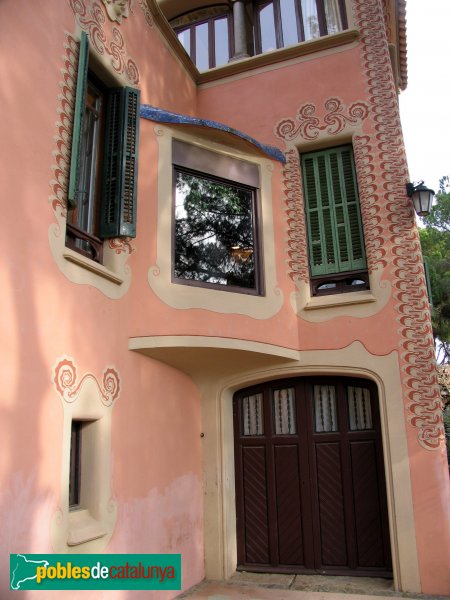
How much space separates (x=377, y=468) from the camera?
21.4 ft

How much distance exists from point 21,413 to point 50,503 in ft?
2.65

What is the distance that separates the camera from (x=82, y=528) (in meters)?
4.56

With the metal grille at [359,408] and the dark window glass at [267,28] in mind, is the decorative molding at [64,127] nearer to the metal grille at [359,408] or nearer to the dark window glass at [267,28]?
the metal grille at [359,408]

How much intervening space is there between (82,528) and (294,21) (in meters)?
8.20

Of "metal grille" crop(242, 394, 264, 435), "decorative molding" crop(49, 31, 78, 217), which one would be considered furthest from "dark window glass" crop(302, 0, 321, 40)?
"metal grille" crop(242, 394, 264, 435)

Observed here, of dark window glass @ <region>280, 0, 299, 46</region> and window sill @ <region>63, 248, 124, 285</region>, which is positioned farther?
dark window glass @ <region>280, 0, 299, 46</region>

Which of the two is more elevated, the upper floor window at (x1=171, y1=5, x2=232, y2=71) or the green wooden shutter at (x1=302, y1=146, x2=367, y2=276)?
the upper floor window at (x1=171, y1=5, x2=232, y2=71)

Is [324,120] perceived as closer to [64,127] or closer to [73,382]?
[64,127]

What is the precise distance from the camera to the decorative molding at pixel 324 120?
7.52 m

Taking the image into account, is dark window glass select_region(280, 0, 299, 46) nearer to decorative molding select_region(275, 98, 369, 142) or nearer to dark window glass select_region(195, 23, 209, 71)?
dark window glass select_region(195, 23, 209, 71)

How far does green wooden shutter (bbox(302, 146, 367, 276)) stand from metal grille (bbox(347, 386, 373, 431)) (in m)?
1.64

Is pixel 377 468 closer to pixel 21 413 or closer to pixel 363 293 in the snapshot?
pixel 363 293

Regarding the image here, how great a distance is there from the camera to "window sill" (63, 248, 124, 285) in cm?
485

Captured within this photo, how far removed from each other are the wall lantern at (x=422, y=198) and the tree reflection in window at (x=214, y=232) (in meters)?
2.12
